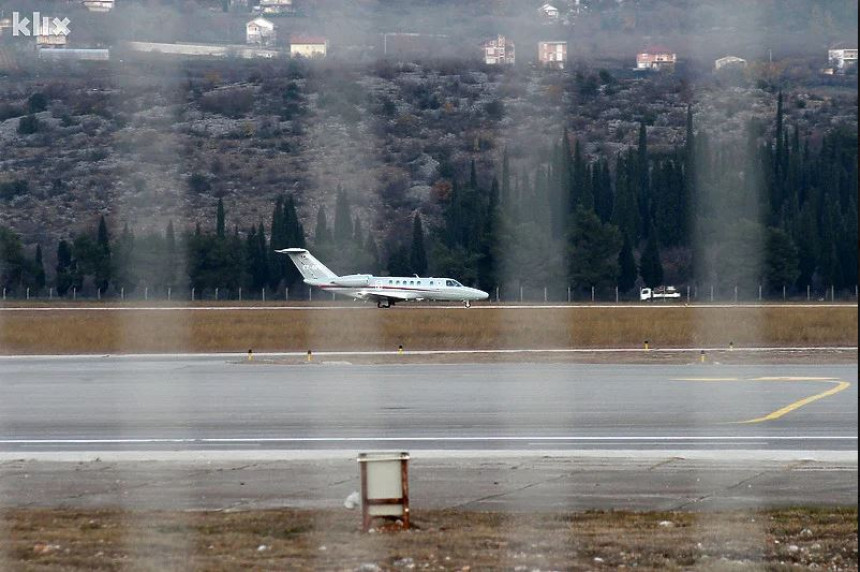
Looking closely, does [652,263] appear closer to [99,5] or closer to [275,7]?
[275,7]

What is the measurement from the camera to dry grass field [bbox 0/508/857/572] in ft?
23.1

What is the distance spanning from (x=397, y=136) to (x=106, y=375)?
1204cm

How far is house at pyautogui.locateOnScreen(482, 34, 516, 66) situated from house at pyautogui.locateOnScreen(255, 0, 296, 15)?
1627 mm

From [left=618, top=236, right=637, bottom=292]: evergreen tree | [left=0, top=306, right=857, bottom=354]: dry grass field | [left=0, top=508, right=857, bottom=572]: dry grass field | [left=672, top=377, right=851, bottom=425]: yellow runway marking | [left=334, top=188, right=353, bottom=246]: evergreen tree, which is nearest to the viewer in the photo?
[left=0, top=508, right=857, bottom=572]: dry grass field

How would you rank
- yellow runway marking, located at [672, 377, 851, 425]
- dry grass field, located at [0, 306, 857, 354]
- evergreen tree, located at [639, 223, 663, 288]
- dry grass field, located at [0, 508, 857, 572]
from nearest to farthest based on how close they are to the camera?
dry grass field, located at [0, 508, 857, 572] < evergreen tree, located at [639, 223, 663, 288] < yellow runway marking, located at [672, 377, 851, 425] < dry grass field, located at [0, 306, 857, 354]

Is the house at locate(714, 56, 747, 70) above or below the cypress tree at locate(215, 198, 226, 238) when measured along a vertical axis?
above

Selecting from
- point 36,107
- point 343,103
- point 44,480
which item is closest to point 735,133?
point 343,103

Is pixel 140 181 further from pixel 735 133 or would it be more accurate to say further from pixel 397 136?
pixel 735 133

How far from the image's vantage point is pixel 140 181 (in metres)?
8.73

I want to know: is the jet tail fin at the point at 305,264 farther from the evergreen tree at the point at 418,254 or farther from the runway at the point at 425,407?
the runway at the point at 425,407

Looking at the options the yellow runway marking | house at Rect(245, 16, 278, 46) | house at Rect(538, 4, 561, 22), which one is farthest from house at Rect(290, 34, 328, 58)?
the yellow runway marking

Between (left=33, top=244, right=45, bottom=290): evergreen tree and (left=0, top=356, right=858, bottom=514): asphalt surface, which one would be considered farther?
(left=33, top=244, right=45, bottom=290): evergreen tree

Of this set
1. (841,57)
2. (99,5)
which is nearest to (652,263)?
(841,57)

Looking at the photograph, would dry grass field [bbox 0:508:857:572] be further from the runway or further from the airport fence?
the runway
